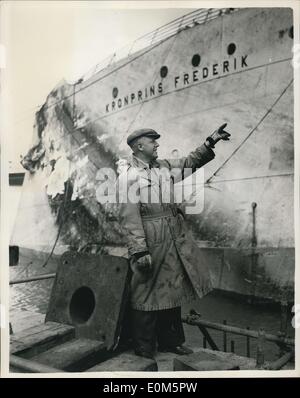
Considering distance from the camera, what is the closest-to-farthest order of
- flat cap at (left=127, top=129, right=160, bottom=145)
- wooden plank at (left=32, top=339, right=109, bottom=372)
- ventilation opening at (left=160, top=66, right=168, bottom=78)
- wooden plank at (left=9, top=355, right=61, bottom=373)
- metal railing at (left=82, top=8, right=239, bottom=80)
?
wooden plank at (left=9, top=355, right=61, bottom=373), wooden plank at (left=32, top=339, right=109, bottom=372), flat cap at (left=127, top=129, right=160, bottom=145), metal railing at (left=82, top=8, right=239, bottom=80), ventilation opening at (left=160, top=66, right=168, bottom=78)

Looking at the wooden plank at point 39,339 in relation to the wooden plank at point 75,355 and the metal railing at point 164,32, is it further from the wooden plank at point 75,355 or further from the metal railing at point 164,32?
the metal railing at point 164,32

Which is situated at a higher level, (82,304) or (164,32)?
(164,32)

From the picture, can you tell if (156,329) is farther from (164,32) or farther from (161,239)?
(164,32)

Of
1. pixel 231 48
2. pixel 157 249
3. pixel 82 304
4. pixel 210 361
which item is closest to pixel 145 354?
pixel 210 361

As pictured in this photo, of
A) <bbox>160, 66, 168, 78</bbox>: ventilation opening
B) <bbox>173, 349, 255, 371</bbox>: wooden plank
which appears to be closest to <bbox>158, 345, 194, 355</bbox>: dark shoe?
<bbox>173, 349, 255, 371</bbox>: wooden plank

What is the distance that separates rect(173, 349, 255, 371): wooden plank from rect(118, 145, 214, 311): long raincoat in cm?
43

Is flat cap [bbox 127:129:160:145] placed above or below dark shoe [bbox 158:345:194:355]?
above

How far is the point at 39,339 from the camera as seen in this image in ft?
10.1

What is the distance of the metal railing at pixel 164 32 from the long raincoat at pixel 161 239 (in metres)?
0.94

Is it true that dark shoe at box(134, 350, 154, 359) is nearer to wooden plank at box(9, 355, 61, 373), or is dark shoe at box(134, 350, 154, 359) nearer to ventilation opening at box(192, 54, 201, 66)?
wooden plank at box(9, 355, 61, 373)

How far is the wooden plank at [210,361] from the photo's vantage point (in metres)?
2.98

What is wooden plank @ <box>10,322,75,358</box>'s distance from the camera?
309cm

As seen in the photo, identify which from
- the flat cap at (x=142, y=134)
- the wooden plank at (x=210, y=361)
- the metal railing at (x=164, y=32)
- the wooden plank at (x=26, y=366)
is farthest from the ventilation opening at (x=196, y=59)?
the wooden plank at (x=26, y=366)

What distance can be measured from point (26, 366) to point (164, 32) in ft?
9.98
